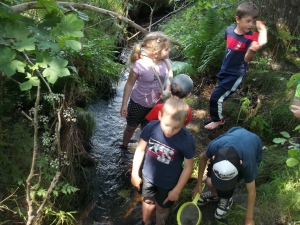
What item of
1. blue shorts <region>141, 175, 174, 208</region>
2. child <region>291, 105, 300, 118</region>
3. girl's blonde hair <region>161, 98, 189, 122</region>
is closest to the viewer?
girl's blonde hair <region>161, 98, 189, 122</region>

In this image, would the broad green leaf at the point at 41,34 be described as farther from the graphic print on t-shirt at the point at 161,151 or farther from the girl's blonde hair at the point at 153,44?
the girl's blonde hair at the point at 153,44

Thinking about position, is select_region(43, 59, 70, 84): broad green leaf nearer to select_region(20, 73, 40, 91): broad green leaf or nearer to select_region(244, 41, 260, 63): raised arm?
select_region(20, 73, 40, 91): broad green leaf

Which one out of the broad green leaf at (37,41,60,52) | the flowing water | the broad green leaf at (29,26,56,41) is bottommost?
the flowing water

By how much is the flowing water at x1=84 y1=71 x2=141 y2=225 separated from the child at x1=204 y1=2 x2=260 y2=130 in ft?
4.57

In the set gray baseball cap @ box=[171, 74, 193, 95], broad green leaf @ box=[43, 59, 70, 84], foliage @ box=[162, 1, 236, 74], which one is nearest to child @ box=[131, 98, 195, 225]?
gray baseball cap @ box=[171, 74, 193, 95]

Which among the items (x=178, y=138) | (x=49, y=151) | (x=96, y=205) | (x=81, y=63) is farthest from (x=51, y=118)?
(x=178, y=138)

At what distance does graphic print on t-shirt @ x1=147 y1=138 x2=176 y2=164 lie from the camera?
252 cm

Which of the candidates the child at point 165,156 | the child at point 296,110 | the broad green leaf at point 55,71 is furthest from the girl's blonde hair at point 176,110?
the child at point 296,110

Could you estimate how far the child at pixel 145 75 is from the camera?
10.6ft

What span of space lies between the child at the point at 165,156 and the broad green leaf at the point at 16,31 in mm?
1103

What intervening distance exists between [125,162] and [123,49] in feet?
11.9

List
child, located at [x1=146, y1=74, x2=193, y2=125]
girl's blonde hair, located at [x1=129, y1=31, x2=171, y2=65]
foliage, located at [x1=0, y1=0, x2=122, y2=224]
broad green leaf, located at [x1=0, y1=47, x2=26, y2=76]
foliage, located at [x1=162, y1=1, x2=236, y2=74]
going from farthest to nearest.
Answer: foliage, located at [x1=162, y1=1, x2=236, y2=74] → girl's blonde hair, located at [x1=129, y1=31, x2=171, y2=65] → child, located at [x1=146, y1=74, x2=193, y2=125] → foliage, located at [x1=0, y1=0, x2=122, y2=224] → broad green leaf, located at [x1=0, y1=47, x2=26, y2=76]

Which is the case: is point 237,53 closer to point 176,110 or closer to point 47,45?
point 176,110

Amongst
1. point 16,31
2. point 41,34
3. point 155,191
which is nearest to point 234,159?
point 155,191
